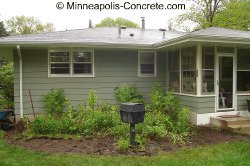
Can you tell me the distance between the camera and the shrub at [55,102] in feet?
31.3

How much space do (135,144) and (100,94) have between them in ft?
14.0

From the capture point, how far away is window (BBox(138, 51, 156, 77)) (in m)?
11.1

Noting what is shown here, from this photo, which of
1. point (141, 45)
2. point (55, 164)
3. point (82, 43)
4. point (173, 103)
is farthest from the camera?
point (141, 45)

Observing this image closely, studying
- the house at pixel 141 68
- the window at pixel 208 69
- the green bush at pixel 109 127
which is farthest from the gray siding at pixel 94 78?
the window at pixel 208 69

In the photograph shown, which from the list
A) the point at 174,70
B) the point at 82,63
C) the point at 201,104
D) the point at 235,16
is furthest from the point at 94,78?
the point at 235,16

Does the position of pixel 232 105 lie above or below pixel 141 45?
below

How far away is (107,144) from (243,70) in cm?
605

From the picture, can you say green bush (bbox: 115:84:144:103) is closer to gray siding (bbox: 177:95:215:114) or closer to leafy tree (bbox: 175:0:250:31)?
gray siding (bbox: 177:95:215:114)

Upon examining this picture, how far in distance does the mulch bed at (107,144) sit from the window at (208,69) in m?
1.69

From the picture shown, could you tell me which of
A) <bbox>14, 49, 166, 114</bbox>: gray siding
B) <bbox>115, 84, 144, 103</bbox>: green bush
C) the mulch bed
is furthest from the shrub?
<bbox>115, 84, 144, 103</bbox>: green bush

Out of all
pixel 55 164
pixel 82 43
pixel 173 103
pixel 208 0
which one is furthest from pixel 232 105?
pixel 208 0

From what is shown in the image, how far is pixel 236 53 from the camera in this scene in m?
9.70

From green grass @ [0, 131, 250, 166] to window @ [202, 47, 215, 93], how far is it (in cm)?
307

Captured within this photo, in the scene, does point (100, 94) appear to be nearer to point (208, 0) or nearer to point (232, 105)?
point (232, 105)
